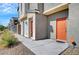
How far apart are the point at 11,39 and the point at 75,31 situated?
13.6ft

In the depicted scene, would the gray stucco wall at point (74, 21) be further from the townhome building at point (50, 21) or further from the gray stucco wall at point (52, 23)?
the gray stucco wall at point (52, 23)

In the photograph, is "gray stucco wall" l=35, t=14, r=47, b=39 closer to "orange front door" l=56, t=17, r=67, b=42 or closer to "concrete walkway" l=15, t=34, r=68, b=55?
"orange front door" l=56, t=17, r=67, b=42

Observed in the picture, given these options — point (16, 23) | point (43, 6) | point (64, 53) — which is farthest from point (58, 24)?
point (16, 23)

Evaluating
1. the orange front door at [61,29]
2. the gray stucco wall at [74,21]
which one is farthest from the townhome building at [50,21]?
the gray stucco wall at [74,21]

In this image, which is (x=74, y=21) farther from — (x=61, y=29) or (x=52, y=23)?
(x=52, y=23)

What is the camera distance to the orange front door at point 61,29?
9.42 meters

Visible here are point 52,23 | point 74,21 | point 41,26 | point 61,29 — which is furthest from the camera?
point 41,26

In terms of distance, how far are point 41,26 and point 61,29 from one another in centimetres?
198

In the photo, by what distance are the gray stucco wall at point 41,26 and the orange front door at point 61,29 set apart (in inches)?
57.9

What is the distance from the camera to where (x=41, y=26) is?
11242 mm

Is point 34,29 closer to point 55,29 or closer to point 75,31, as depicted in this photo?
point 55,29

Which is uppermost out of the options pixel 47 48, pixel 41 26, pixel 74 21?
pixel 74 21

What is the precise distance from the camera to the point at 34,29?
10930mm

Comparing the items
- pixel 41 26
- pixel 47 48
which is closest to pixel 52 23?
pixel 41 26
